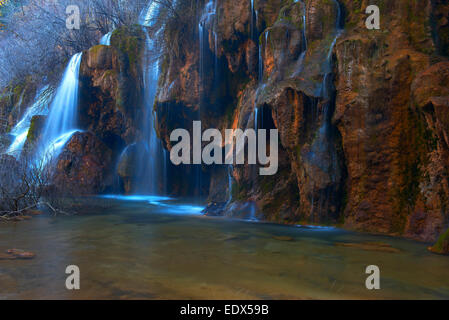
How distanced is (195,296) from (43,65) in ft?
75.6

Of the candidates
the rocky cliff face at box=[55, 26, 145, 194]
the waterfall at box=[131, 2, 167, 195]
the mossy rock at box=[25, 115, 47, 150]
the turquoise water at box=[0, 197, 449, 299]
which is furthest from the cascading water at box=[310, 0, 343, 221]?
the mossy rock at box=[25, 115, 47, 150]

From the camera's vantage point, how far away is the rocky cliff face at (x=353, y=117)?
7188 millimetres

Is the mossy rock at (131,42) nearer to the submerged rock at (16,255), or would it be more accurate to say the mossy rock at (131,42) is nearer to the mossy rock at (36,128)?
the mossy rock at (36,128)

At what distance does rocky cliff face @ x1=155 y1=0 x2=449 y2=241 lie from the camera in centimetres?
719

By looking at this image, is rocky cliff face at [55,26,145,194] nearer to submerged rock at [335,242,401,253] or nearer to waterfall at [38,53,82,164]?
waterfall at [38,53,82,164]

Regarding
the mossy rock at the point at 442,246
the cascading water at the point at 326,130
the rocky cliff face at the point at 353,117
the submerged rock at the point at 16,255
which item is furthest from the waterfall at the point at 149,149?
the mossy rock at the point at 442,246

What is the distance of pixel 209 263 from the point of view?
17.4ft

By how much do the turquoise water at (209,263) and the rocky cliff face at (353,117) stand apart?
790mm

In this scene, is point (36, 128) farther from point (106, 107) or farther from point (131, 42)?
point (131, 42)

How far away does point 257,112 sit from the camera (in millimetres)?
9648

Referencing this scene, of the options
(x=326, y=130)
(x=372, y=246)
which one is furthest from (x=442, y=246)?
(x=326, y=130)

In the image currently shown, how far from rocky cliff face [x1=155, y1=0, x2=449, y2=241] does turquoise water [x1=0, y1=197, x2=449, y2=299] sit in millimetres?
790

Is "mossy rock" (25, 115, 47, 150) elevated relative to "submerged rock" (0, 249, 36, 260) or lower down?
elevated
